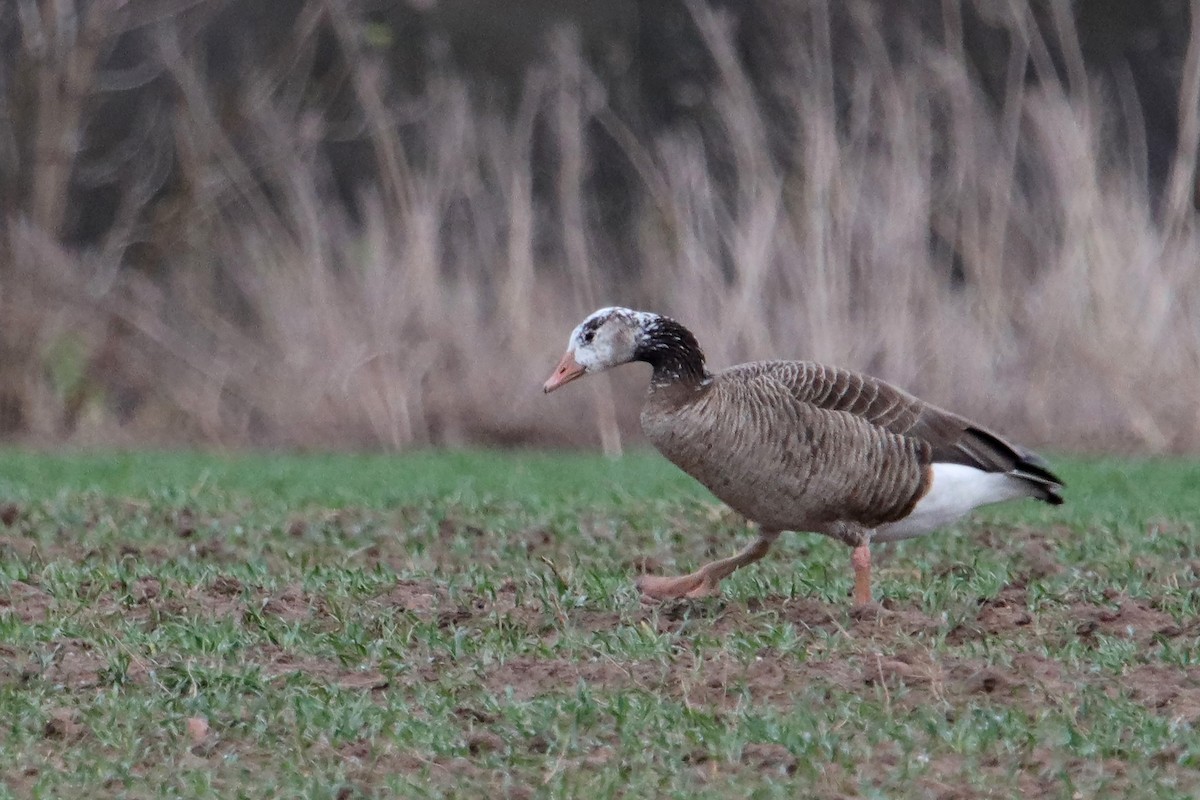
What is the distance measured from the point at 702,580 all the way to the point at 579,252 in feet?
25.0

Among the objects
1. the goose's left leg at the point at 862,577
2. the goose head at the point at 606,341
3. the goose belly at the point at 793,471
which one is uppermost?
the goose head at the point at 606,341

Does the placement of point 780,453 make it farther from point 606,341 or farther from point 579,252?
point 579,252

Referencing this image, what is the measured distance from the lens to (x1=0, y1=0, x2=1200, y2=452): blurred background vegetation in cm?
1313

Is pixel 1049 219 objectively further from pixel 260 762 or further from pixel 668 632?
pixel 260 762

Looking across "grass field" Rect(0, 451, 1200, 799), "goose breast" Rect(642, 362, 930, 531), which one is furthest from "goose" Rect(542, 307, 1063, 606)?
"grass field" Rect(0, 451, 1200, 799)

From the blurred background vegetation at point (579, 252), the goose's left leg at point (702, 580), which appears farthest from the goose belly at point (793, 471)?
the blurred background vegetation at point (579, 252)

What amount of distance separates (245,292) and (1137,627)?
10.2 metres

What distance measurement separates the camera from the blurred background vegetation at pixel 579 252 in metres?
13.1

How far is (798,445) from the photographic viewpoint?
643 centimetres

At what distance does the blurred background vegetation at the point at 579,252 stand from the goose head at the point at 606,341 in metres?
6.39

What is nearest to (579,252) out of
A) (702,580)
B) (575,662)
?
(702,580)

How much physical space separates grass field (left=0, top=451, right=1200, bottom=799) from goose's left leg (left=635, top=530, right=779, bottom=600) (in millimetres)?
96

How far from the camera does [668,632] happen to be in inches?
234

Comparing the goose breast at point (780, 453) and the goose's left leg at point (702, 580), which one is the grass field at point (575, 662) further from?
the goose breast at point (780, 453)
